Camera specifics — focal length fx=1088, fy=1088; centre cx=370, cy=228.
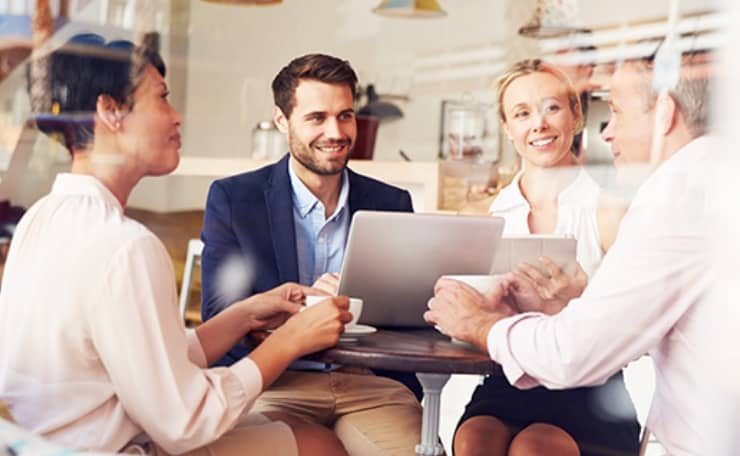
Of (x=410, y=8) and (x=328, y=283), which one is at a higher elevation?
(x=410, y=8)

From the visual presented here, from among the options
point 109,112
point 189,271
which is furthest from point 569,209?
point 109,112

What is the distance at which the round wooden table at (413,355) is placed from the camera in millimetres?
1939

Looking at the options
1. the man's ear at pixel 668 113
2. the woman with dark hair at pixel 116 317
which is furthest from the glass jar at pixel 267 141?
the man's ear at pixel 668 113

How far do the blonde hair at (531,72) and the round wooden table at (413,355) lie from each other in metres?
0.50

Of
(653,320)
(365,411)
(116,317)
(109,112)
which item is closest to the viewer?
(116,317)

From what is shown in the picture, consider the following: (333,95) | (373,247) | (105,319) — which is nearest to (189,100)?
(333,95)

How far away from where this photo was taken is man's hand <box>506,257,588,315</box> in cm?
213

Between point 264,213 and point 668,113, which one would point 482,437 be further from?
point 668,113

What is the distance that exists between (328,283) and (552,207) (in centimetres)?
49

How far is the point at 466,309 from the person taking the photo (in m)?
2.11

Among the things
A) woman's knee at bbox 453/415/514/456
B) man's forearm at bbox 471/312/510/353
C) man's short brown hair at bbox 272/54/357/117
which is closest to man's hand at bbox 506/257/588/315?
man's forearm at bbox 471/312/510/353

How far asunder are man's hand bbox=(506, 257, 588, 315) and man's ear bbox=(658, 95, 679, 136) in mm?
315

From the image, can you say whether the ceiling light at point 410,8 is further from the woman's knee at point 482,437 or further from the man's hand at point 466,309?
the woman's knee at point 482,437

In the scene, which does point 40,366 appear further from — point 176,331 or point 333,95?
point 333,95
